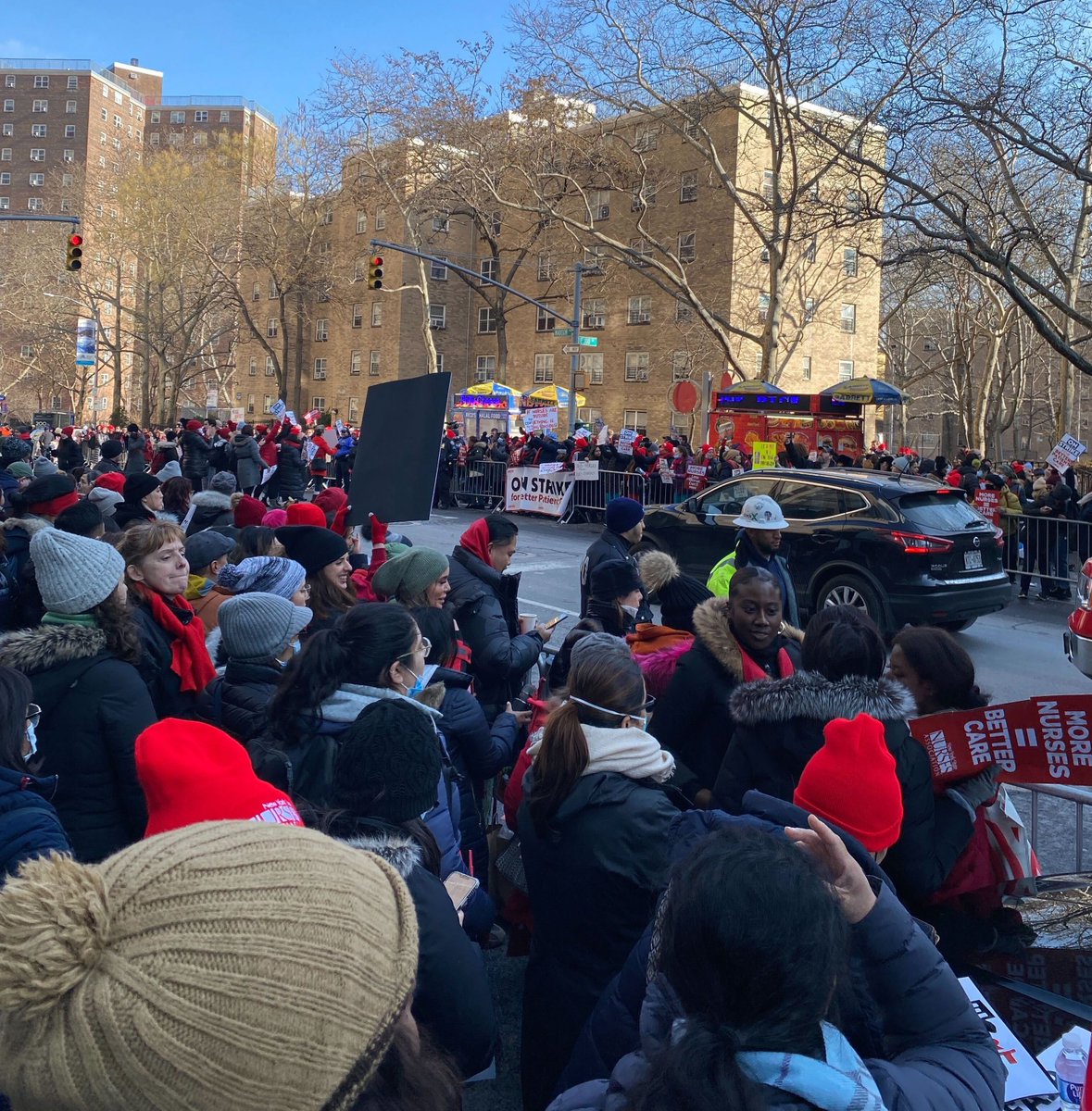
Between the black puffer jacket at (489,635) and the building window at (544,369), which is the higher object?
the building window at (544,369)

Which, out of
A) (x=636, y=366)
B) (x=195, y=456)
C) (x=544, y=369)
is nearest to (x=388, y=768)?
(x=195, y=456)

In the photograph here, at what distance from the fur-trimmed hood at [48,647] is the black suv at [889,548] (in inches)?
349

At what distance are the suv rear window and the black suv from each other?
0.5 inches

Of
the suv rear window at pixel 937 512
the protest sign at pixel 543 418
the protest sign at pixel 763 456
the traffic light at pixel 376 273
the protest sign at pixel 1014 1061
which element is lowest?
the protest sign at pixel 1014 1061

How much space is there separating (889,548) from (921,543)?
1.01 feet

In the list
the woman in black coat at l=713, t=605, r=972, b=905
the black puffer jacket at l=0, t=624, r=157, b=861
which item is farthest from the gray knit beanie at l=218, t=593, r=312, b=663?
the woman in black coat at l=713, t=605, r=972, b=905

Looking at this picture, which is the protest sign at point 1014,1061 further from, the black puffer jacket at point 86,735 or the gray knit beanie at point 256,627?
the gray knit beanie at point 256,627

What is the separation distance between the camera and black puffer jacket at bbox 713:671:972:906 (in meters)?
3.12

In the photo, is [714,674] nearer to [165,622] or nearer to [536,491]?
[165,622]

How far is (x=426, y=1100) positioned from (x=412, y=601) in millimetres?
3618

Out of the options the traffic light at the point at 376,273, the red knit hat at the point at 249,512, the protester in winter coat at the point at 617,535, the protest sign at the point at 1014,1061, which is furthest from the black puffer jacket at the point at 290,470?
the protest sign at the point at 1014,1061

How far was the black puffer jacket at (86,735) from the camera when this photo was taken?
3270 millimetres

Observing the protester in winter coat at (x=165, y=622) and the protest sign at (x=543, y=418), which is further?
the protest sign at (x=543, y=418)

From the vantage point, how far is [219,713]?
401 cm
